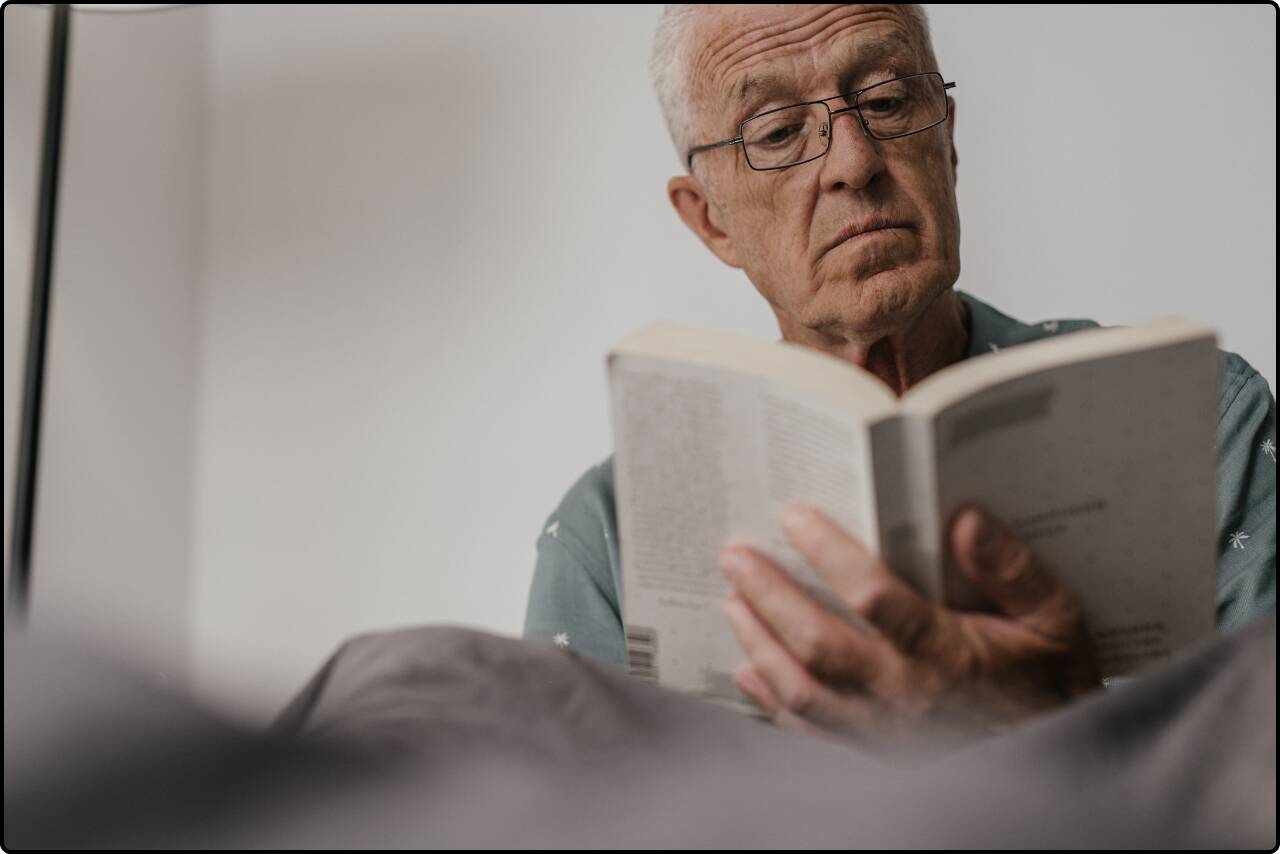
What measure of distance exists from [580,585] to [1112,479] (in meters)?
Result: 0.60

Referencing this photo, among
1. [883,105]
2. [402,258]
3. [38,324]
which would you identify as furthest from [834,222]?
[38,324]

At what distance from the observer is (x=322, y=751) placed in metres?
0.59

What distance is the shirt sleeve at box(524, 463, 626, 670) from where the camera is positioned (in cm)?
120

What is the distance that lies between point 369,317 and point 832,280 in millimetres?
991

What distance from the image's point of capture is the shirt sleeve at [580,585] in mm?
1204

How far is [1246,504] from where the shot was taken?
109cm

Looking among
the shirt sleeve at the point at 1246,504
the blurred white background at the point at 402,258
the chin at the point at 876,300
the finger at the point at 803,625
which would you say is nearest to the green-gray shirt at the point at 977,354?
the shirt sleeve at the point at 1246,504

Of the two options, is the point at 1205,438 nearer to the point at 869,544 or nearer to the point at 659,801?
the point at 869,544

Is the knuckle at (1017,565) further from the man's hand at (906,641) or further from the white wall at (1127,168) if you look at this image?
the white wall at (1127,168)

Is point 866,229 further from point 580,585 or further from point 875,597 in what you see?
point 875,597

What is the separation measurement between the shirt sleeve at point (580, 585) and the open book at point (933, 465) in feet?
1.20

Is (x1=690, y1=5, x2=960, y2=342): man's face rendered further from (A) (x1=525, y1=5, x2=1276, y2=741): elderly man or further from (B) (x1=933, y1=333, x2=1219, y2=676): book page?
(B) (x1=933, y1=333, x2=1219, y2=676): book page

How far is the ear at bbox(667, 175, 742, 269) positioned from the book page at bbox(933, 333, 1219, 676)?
0.69 metres

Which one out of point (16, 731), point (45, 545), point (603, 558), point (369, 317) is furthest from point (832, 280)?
point (45, 545)
